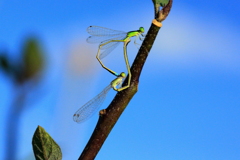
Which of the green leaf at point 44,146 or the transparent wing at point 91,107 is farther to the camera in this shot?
the transparent wing at point 91,107

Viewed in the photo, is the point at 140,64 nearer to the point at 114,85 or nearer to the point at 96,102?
the point at 114,85

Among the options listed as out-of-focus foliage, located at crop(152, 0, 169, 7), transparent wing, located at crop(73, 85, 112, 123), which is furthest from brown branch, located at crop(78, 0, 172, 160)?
transparent wing, located at crop(73, 85, 112, 123)

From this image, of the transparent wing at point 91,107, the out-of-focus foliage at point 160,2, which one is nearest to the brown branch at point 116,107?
the out-of-focus foliage at point 160,2

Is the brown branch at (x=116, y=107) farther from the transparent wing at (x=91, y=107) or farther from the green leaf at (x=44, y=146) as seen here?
the transparent wing at (x=91, y=107)

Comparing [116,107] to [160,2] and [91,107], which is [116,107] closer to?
[160,2]

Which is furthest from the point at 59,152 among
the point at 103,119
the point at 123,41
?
the point at 123,41

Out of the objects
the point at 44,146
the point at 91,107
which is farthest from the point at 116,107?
the point at 91,107
